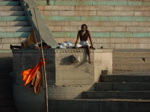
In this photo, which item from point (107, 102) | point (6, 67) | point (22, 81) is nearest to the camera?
point (107, 102)

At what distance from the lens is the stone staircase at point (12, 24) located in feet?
84.1

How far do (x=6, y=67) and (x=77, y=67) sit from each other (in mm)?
3079

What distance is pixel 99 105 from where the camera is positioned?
20.9 m

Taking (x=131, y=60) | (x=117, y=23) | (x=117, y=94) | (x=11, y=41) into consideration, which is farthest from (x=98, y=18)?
(x=117, y=94)

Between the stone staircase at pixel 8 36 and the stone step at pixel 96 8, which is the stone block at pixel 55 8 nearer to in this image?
the stone step at pixel 96 8

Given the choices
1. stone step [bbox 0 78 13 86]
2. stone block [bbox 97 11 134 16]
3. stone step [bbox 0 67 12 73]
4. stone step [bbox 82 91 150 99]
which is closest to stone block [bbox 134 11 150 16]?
stone block [bbox 97 11 134 16]

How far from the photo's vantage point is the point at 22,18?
27.3 meters

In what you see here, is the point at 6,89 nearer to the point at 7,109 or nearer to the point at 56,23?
the point at 7,109

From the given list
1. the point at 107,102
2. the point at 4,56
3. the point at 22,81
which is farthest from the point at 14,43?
the point at 107,102

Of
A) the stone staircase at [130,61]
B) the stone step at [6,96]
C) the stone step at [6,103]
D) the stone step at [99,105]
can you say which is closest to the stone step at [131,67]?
the stone staircase at [130,61]

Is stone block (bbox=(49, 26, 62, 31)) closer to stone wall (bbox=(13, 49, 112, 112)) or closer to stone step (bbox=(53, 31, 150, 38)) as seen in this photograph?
stone step (bbox=(53, 31, 150, 38))

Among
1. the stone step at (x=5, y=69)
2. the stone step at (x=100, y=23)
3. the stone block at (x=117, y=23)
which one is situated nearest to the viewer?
the stone step at (x=5, y=69)

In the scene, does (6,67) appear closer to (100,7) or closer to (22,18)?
(22,18)

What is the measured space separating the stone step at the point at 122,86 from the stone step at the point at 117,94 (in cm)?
49
